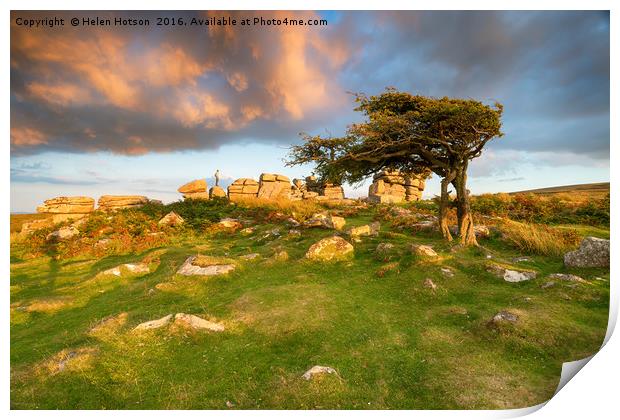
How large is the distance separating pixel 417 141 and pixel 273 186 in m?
30.7

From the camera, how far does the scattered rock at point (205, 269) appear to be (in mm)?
12742

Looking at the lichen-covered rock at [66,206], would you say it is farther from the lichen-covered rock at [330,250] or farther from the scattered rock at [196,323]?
the scattered rock at [196,323]

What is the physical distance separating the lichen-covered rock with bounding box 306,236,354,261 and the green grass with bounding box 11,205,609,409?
0.62m

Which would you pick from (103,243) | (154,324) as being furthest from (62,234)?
(154,324)

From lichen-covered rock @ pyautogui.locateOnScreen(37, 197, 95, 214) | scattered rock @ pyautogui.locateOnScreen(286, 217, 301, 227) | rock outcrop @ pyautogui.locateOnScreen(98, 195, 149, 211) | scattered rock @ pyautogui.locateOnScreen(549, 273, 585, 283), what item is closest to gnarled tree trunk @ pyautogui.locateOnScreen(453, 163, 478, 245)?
scattered rock @ pyautogui.locateOnScreen(549, 273, 585, 283)

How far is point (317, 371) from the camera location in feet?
21.1

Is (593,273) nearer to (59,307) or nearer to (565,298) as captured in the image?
(565,298)

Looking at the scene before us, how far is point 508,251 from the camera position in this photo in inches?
614

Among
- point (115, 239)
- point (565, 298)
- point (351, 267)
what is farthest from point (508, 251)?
point (115, 239)

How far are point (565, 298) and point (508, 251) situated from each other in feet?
21.9

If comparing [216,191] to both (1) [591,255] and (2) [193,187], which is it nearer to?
(2) [193,187]

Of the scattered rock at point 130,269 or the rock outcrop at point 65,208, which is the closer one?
the scattered rock at point 130,269

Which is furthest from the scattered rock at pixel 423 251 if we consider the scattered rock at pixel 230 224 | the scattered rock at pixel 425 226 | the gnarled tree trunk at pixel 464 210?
the scattered rock at pixel 230 224

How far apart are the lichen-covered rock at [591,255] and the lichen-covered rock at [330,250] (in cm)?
790
